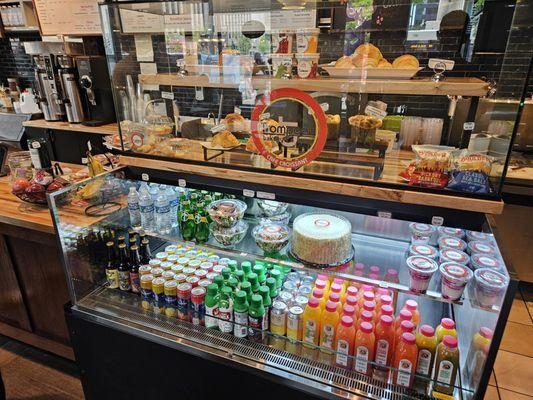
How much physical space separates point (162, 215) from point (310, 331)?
978 millimetres

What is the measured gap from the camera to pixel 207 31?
1.86 meters

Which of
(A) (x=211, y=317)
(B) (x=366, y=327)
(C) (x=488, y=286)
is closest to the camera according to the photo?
(C) (x=488, y=286)

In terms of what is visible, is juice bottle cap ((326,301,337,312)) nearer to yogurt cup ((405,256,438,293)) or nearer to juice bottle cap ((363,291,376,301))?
juice bottle cap ((363,291,376,301))

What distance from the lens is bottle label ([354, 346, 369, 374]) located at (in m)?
1.50

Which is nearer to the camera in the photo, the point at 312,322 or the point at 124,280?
the point at 312,322

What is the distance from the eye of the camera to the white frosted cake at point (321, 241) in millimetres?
1556

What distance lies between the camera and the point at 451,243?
1.59m

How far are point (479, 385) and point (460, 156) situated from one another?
817 millimetres

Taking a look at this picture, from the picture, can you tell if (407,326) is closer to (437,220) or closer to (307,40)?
(437,220)

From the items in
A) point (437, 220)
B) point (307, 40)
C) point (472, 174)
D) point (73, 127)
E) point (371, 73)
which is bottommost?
point (73, 127)

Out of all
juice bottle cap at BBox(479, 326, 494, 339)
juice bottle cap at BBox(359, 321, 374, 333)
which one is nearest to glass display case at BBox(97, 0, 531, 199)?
juice bottle cap at BBox(479, 326, 494, 339)

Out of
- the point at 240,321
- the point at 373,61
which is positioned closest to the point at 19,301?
→ the point at 240,321

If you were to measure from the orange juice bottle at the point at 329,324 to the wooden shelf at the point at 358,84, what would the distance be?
92 centimetres

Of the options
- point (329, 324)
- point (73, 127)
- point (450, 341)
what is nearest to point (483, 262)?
point (450, 341)
